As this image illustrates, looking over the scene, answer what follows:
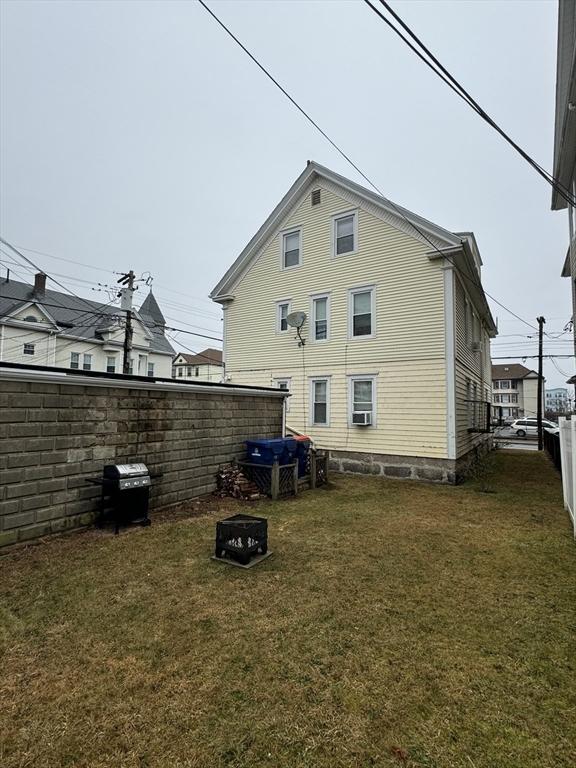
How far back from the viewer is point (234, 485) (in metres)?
7.75

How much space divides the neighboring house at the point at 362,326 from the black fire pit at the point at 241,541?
6.99 m

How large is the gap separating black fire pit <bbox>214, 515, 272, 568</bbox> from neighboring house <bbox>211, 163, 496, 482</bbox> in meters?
6.99

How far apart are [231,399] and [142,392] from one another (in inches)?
95.2

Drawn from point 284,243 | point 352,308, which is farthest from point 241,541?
point 284,243

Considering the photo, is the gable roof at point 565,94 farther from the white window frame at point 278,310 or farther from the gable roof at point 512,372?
the gable roof at point 512,372

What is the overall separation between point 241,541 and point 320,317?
928cm

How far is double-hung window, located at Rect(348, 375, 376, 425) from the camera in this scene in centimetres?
1108

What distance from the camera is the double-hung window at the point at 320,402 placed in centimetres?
1197

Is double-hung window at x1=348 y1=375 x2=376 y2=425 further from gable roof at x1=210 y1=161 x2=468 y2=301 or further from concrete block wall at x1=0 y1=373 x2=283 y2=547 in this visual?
concrete block wall at x1=0 y1=373 x2=283 y2=547

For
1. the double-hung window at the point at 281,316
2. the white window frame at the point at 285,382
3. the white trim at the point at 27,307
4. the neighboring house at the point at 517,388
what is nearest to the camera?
the white window frame at the point at 285,382

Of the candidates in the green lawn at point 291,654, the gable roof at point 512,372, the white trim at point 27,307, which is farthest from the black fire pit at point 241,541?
the gable roof at point 512,372

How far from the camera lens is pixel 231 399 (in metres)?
8.45

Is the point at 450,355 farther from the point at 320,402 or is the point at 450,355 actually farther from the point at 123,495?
the point at 123,495

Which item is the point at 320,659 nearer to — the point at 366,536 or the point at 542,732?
the point at 542,732
